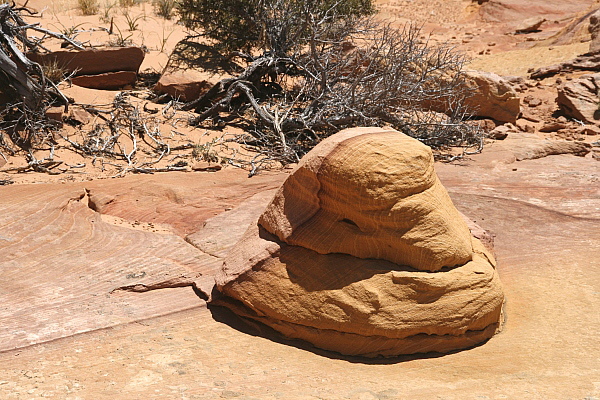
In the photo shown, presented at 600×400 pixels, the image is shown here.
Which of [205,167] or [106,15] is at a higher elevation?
[106,15]

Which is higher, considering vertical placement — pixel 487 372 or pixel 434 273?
pixel 434 273

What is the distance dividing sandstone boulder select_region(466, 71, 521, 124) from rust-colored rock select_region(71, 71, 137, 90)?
417cm

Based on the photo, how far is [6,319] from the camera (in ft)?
9.92

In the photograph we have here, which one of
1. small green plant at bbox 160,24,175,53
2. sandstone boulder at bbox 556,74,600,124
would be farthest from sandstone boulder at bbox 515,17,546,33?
small green plant at bbox 160,24,175,53

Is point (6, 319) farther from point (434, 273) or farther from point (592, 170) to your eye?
point (592, 170)

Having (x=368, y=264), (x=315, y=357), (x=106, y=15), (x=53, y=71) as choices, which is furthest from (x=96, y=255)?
(x=106, y=15)

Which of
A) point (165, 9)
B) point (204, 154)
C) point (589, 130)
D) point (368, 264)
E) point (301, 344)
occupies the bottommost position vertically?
point (589, 130)

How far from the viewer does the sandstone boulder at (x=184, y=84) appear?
778 centimetres

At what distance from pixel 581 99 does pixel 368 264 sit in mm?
7394

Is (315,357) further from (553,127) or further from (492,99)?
(553,127)

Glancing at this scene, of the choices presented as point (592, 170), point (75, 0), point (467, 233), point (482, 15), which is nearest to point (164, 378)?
point (467, 233)

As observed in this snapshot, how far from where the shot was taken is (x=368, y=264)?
322 cm

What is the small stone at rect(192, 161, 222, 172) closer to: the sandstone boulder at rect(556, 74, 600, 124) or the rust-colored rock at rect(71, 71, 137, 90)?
the rust-colored rock at rect(71, 71, 137, 90)

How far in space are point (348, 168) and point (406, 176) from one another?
0.27 meters
